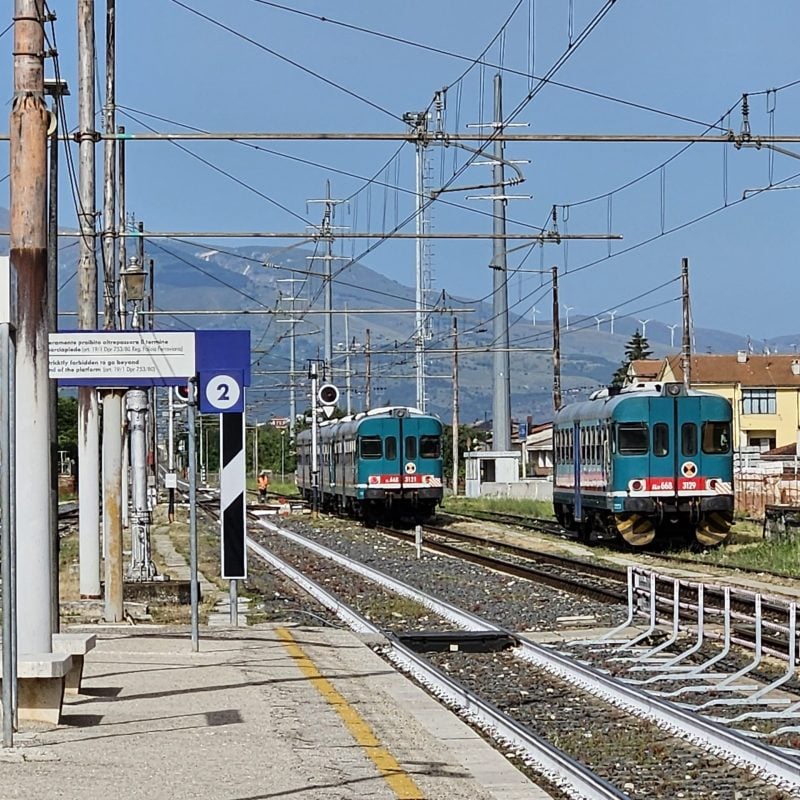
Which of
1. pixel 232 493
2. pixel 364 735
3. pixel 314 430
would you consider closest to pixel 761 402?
pixel 314 430

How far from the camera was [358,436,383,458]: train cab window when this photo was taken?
142ft

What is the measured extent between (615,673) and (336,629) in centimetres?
484

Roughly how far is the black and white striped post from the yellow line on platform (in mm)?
1167

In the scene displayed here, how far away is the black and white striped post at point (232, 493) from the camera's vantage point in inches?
585

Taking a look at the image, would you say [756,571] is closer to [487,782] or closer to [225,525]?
[225,525]

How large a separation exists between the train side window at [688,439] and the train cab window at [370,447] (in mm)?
13904

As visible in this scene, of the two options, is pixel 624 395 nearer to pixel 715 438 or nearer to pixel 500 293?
pixel 715 438

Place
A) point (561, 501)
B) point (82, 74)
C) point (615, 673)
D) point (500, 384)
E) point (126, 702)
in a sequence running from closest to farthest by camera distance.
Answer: point (126, 702) < point (615, 673) < point (82, 74) < point (561, 501) < point (500, 384)

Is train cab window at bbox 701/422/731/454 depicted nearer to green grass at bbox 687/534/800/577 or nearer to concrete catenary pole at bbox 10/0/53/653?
green grass at bbox 687/534/800/577

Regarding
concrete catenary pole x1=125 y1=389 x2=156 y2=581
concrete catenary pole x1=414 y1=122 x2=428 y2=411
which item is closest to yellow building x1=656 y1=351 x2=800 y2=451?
concrete catenary pole x1=414 y1=122 x2=428 y2=411

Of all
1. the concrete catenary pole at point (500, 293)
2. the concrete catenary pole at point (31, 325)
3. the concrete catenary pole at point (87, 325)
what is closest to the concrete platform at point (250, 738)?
the concrete catenary pole at point (31, 325)

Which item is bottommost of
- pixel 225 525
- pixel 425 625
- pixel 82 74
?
pixel 425 625

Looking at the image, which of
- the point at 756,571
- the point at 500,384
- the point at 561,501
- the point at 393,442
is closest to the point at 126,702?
the point at 756,571

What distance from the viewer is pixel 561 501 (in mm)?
36344
